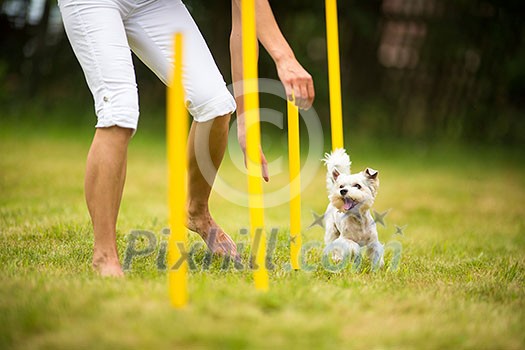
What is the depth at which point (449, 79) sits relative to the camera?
1051 cm

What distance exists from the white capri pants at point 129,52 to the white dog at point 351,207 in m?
0.67

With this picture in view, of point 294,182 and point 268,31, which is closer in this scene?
point 268,31

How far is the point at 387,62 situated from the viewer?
35.8ft

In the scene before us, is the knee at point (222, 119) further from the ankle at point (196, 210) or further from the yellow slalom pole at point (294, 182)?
the ankle at point (196, 210)

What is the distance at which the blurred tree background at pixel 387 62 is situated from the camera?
1041cm

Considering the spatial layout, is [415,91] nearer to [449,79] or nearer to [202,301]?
[449,79]

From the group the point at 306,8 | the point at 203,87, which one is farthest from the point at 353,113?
the point at 203,87

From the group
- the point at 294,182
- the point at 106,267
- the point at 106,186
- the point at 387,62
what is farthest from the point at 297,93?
the point at 387,62

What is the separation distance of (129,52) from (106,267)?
920mm

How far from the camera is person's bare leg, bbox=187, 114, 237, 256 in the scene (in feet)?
12.1

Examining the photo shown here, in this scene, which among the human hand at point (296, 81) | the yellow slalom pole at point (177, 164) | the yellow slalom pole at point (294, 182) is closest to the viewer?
the yellow slalom pole at point (177, 164)

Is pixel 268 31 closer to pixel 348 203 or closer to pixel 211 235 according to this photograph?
pixel 348 203

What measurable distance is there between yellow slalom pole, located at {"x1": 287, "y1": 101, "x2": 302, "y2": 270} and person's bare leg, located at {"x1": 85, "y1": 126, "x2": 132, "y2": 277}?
0.77 metres

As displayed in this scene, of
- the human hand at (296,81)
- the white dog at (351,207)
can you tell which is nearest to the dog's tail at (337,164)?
the white dog at (351,207)
